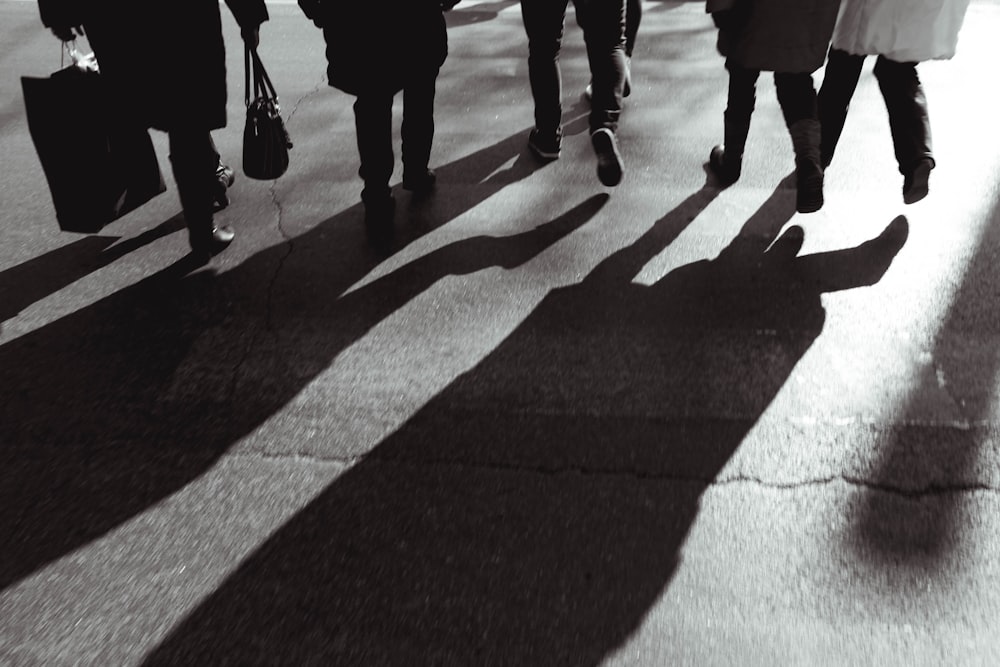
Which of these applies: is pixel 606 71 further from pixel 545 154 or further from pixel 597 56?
pixel 545 154

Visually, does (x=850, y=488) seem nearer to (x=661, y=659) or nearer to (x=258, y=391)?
(x=661, y=659)

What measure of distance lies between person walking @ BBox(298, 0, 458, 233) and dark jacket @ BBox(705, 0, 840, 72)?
4.13ft

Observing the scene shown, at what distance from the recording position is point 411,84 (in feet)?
12.4

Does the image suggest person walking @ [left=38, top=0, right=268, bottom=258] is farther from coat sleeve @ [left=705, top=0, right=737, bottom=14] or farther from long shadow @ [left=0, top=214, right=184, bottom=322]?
coat sleeve @ [left=705, top=0, right=737, bottom=14]

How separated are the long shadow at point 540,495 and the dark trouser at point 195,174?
150 cm

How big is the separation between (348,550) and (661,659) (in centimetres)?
92

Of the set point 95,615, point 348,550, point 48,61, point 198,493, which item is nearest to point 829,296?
point 348,550

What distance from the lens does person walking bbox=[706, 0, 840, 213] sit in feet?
11.7

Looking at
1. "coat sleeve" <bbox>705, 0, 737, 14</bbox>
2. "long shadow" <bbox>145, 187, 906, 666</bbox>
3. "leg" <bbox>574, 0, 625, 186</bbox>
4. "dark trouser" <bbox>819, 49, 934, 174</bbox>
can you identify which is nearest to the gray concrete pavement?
"long shadow" <bbox>145, 187, 906, 666</bbox>

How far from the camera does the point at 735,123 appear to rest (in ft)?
13.6

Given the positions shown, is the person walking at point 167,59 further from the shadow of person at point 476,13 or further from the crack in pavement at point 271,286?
the shadow of person at point 476,13

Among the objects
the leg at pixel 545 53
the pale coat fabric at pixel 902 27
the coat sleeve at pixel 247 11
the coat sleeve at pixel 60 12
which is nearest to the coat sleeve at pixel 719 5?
the pale coat fabric at pixel 902 27

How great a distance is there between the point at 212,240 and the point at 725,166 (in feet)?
8.42

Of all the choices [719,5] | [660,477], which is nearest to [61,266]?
[660,477]
